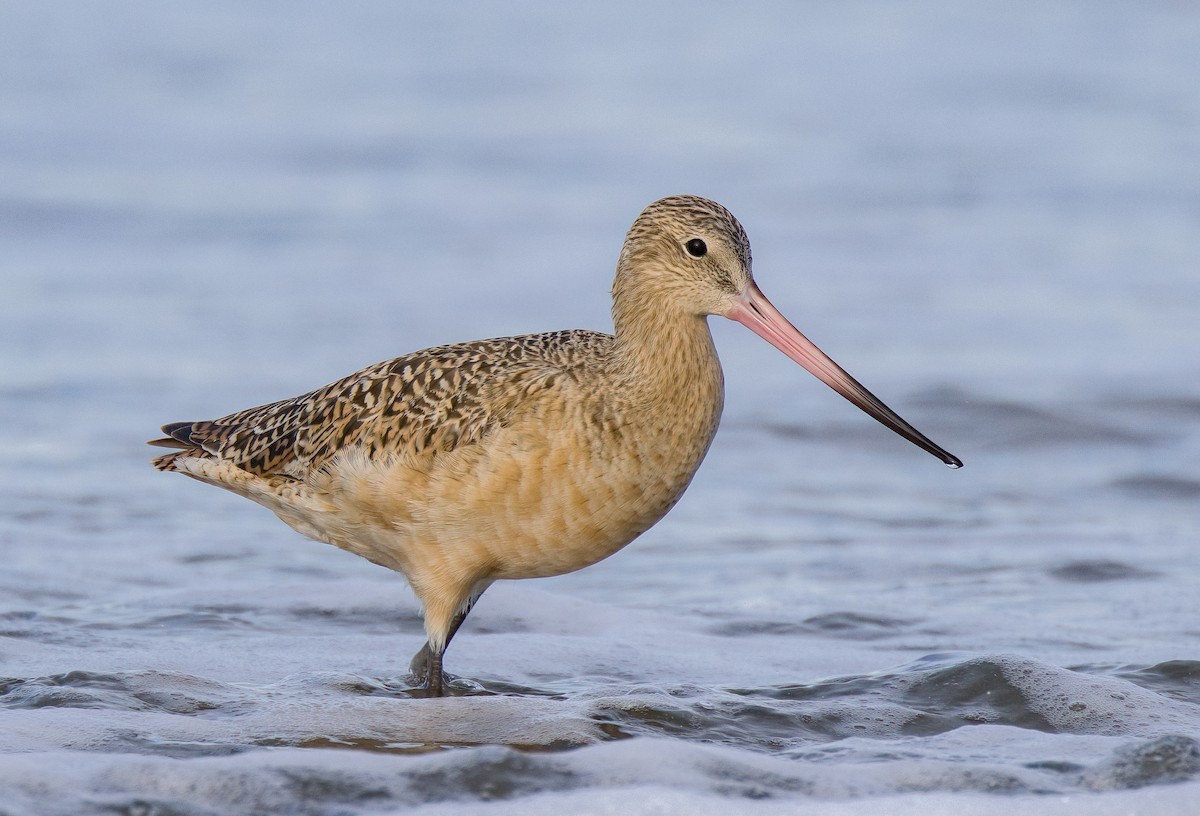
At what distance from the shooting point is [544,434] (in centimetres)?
637

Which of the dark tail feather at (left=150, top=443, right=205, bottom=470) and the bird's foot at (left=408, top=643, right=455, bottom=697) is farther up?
the dark tail feather at (left=150, top=443, right=205, bottom=470)

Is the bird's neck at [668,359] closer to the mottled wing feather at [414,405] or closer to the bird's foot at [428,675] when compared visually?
the mottled wing feather at [414,405]

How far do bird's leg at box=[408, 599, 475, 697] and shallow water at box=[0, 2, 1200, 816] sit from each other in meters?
0.17

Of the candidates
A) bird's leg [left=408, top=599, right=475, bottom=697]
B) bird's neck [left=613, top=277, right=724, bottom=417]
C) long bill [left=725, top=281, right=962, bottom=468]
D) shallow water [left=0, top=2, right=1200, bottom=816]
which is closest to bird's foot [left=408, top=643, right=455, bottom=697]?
bird's leg [left=408, top=599, right=475, bottom=697]

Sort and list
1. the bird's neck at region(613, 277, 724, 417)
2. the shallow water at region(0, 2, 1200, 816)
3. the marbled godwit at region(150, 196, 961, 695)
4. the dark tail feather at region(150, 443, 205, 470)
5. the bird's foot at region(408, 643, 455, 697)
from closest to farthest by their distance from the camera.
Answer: the shallow water at region(0, 2, 1200, 816), the marbled godwit at region(150, 196, 961, 695), the bird's neck at region(613, 277, 724, 417), the bird's foot at region(408, 643, 455, 697), the dark tail feather at region(150, 443, 205, 470)

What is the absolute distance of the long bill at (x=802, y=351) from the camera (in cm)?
659

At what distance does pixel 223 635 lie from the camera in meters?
7.56

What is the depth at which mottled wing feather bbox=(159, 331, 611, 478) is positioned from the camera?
6.55 m

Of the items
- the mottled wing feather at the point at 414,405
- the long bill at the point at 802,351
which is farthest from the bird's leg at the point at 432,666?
the long bill at the point at 802,351

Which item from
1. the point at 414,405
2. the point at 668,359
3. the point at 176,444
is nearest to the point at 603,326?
the point at 176,444

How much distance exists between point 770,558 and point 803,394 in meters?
3.20

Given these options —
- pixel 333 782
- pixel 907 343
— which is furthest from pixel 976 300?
pixel 333 782

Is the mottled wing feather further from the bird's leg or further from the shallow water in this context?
the shallow water

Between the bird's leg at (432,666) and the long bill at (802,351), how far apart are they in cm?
157
